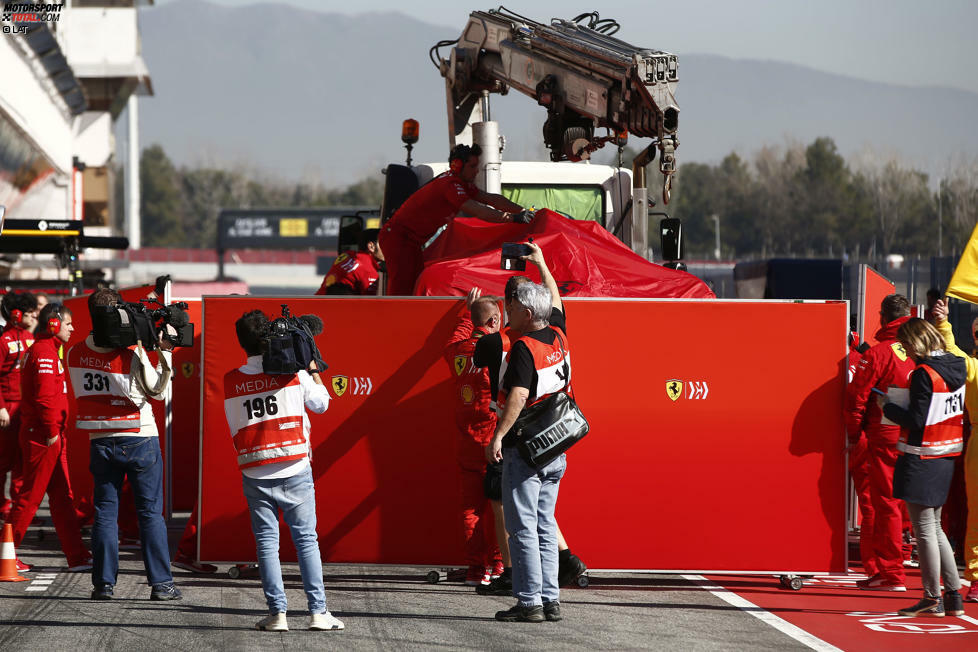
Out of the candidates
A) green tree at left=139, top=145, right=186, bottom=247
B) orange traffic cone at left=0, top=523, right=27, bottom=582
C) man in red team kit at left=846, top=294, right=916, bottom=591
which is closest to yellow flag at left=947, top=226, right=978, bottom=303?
man in red team kit at left=846, top=294, right=916, bottom=591

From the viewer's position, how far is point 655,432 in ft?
28.7

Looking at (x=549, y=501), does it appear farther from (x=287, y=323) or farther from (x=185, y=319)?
(x=185, y=319)

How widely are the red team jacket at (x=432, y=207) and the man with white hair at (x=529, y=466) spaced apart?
3925 millimetres

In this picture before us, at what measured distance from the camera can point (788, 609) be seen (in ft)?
26.5

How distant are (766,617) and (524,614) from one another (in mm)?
1594

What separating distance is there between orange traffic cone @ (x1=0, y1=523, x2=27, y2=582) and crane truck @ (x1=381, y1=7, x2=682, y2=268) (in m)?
5.64

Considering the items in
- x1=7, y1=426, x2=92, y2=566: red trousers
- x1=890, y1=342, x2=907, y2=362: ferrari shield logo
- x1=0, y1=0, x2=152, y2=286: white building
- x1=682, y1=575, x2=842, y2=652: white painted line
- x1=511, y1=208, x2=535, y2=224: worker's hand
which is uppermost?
x1=0, y1=0, x2=152, y2=286: white building

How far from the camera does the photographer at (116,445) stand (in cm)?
811

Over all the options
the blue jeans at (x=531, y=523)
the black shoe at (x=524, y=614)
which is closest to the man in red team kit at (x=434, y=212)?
the blue jeans at (x=531, y=523)

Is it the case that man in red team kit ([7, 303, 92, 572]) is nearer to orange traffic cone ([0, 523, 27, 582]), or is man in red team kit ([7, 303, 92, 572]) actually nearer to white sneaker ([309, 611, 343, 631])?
orange traffic cone ([0, 523, 27, 582])

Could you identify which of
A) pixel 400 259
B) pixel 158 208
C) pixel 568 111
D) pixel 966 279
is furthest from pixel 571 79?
pixel 158 208

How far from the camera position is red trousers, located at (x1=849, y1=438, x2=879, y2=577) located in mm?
9031

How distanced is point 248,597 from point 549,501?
229 centimetres

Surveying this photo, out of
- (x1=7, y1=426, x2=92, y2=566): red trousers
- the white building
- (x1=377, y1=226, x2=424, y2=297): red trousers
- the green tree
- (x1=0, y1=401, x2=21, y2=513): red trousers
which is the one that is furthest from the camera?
the green tree
